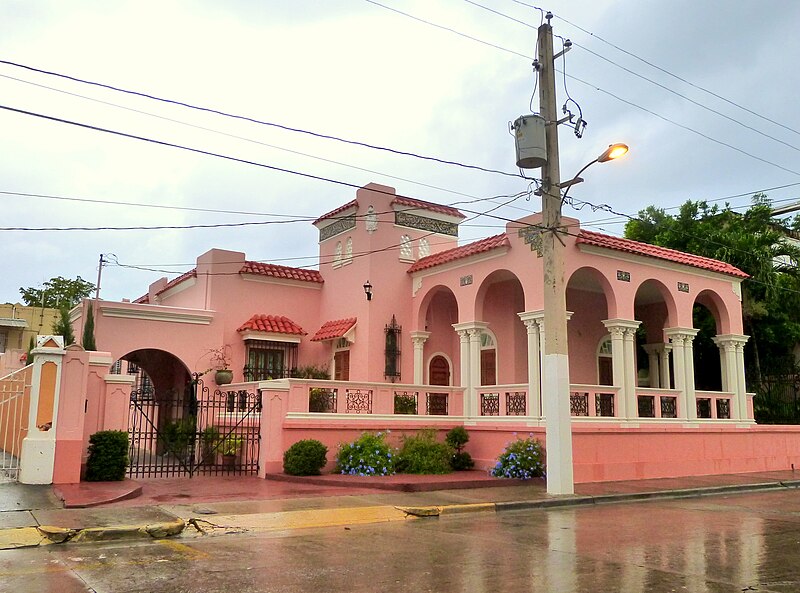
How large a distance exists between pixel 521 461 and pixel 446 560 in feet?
26.4

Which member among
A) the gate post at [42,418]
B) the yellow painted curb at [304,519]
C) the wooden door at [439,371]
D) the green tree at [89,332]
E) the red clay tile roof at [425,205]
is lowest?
the yellow painted curb at [304,519]

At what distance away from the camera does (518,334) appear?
20.4m

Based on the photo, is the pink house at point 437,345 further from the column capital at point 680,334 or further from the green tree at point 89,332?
the green tree at point 89,332

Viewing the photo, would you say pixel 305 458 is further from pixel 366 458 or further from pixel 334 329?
pixel 334 329

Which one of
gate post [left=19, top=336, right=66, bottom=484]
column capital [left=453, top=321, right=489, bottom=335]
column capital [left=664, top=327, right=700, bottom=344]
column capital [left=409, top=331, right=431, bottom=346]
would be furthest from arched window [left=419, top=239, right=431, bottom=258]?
gate post [left=19, top=336, right=66, bottom=484]

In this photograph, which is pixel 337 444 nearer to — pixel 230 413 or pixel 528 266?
pixel 230 413

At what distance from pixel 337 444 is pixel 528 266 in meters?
6.13

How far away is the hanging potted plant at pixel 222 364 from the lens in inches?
798

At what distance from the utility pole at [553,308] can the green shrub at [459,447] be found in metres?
3.87

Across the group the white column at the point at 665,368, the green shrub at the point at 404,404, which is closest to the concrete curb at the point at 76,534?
the green shrub at the point at 404,404

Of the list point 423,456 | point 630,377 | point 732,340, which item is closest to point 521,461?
Result: point 423,456

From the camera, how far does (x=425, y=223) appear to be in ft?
73.3

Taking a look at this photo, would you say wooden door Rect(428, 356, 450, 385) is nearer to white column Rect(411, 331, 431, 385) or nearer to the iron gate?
white column Rect(411, 331, 431, 385)

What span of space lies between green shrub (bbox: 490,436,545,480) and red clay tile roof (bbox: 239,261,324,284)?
9.64m
